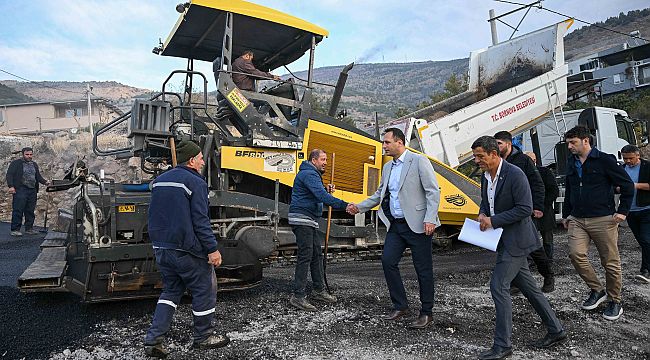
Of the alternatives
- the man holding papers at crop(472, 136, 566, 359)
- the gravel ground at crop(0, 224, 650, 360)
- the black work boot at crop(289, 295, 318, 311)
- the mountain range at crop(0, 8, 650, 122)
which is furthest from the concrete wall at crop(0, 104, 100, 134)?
the man holding papers at crop(472, 136, 566, 359)

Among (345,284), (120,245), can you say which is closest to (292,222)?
(345,284)

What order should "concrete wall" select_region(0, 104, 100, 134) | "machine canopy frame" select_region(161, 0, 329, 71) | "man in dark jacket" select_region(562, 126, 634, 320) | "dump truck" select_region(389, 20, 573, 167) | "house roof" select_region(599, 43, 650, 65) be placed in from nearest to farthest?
"man in dark jacket" select_region(562, 126, 634, 320) < "machine canopy frame" select_region(161, 0, 329, 71) < "dump truck" select_region(389, 20, 573, 167) < "house roof" select_region(599, 43, 650, 65) < "concrete wall" select_region(0, 104, 100, 134)

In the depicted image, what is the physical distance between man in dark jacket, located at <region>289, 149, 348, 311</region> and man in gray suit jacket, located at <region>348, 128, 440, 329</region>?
0.60 metres

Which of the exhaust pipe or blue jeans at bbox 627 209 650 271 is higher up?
the exhaust pipe

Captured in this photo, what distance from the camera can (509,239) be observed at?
11.1 ft

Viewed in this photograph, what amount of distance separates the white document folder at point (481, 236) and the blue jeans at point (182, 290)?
6.20 feet

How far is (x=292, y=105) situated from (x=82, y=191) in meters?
2.54

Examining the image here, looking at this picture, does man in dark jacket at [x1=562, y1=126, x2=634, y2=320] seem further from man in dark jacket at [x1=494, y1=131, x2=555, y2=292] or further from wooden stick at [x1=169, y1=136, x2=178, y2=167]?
wooden stick at [x1=169, y1=136, x2=178, y2=167]

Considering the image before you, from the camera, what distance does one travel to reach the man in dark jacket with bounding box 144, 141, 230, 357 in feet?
10.9

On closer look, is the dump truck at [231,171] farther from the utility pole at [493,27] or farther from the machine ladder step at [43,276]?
the utility pole at [493,27]

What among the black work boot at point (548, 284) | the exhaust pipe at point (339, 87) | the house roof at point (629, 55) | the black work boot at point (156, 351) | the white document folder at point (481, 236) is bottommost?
the black work boot at point (156, 351)

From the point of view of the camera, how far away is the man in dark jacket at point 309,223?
4441 millimetres

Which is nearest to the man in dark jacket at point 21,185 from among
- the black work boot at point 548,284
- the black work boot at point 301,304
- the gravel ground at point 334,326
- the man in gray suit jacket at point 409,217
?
the gravel ground at point 334,326

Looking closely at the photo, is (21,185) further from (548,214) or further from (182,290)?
(548,214)
